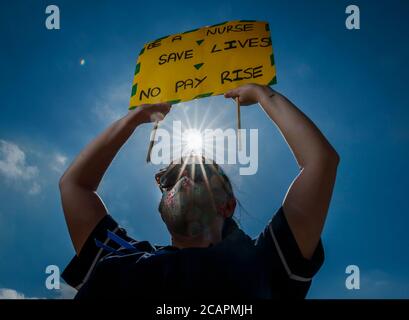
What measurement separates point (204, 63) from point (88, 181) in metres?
1.47

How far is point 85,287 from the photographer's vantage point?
2.17 metres

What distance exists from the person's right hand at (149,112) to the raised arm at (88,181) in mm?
81

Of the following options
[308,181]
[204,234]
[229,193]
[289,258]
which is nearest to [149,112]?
[229,193]

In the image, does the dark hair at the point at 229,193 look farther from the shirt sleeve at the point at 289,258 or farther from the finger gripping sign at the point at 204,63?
the finger gripping sign at the point at 204,63

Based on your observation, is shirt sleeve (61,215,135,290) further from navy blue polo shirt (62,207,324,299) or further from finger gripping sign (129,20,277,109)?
finger gripping sign (129,20,277,109)

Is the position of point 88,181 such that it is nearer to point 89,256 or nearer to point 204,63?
point 89,256

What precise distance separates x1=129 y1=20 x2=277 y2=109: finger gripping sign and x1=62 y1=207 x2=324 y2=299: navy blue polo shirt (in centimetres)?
140

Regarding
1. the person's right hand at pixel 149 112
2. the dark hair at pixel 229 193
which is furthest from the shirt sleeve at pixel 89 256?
the person's right hand at pixel 149 112

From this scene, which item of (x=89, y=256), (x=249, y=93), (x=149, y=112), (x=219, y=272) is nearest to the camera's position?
(x=219, y=272)

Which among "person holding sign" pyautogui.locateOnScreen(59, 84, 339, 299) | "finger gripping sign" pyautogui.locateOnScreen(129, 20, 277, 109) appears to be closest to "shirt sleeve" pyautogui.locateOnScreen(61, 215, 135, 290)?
"person holding sign" pyautogui.locateOnScreen(59, 84, 339, 299)

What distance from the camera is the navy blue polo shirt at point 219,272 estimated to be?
207cm

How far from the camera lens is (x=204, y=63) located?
133 inches
